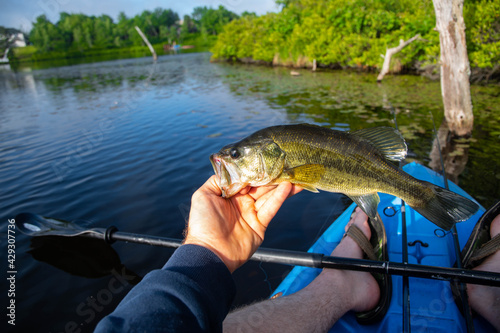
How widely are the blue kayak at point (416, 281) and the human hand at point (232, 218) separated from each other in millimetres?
1494

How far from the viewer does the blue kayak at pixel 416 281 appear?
9.29 ft

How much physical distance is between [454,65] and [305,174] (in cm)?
965

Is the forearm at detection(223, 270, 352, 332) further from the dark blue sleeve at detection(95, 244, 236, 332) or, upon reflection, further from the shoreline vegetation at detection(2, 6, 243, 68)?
the shoreline vegetation at detection(2, 6, 243, 68)

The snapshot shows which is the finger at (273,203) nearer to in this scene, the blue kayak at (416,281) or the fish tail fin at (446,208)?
the fish tail fin at (446,208)

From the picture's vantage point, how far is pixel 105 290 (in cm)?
468

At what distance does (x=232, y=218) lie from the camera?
2.42 meters

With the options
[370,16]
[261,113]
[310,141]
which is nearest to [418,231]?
[310,141]

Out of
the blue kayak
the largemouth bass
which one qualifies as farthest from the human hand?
the blue kayak

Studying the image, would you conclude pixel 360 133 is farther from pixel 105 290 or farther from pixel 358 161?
pixel 105 290

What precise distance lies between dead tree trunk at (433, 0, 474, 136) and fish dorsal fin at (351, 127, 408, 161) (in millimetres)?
8824

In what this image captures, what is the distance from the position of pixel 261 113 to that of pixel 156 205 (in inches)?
348

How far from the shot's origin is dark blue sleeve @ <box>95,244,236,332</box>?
132 cm

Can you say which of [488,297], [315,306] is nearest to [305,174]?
[315,306]

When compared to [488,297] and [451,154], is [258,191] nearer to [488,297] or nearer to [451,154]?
[488,297]
